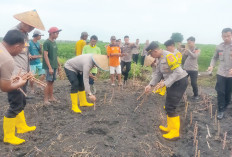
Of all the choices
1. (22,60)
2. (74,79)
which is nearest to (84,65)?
(74,79)

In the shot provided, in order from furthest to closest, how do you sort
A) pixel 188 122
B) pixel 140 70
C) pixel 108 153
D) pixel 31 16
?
pixel 140 70 < pixel 188 122 < pixel 31 16 < pixel 108 153

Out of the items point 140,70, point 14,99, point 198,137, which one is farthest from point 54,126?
point 140,70

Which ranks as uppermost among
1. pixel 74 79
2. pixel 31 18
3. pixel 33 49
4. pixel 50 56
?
pixel 31 18

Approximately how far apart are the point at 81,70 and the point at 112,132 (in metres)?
1.37

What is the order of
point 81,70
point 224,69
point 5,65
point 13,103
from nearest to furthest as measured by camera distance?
point 5,65
point 13,103
point 81,70
point 224,69

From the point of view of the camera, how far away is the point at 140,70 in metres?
8.92

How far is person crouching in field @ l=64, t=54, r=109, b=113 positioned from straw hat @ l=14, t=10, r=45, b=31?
36.9 inches

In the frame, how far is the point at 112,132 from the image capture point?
131 inches

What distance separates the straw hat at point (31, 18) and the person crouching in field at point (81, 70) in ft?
3.08

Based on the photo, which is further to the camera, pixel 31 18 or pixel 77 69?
pixel 77 69

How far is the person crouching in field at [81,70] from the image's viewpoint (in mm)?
3702

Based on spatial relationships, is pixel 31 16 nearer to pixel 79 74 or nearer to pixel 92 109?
pixel 79 74

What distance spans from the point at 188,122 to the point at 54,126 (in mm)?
2513

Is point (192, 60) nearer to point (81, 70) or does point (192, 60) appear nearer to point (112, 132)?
point (81, 70)
